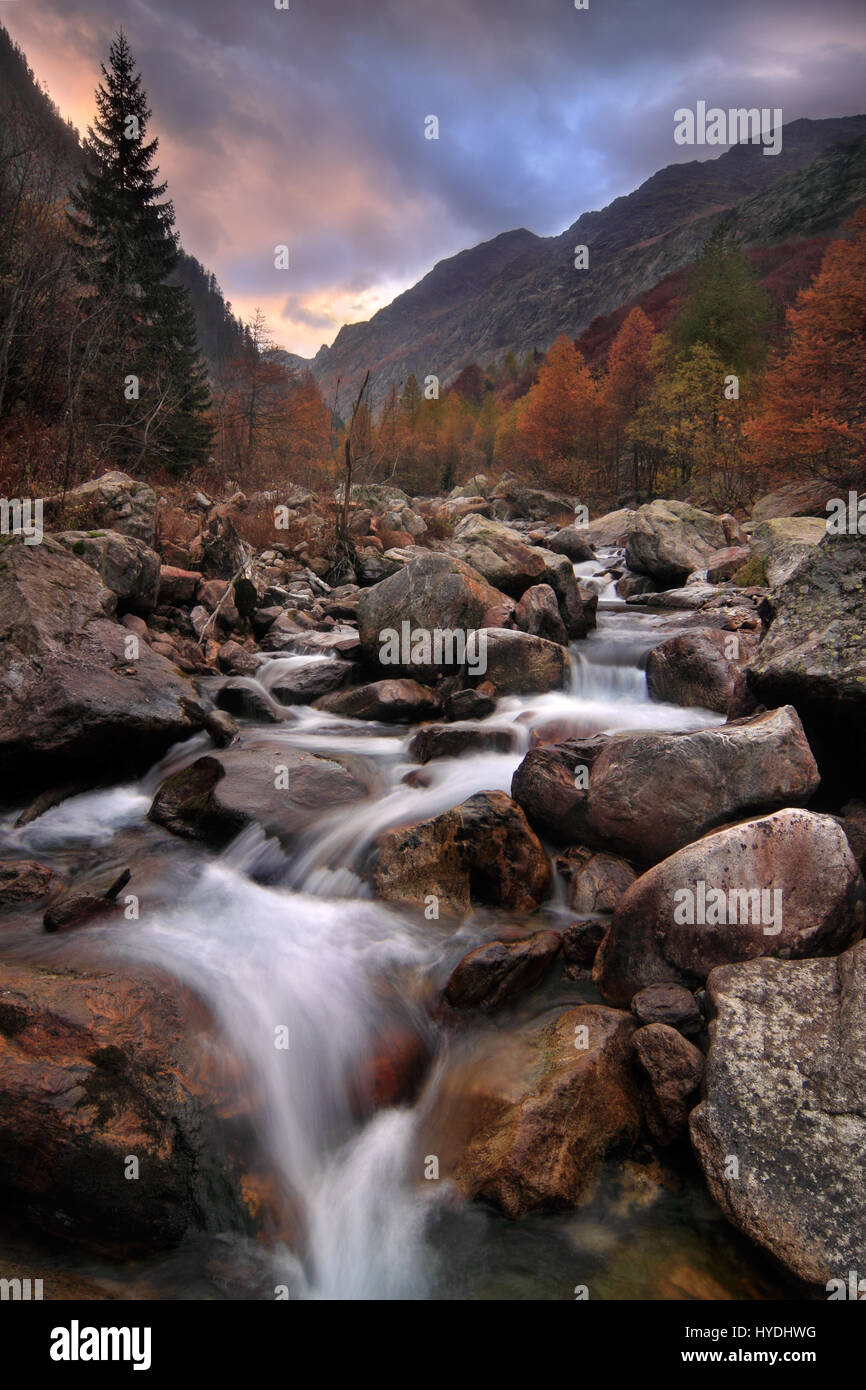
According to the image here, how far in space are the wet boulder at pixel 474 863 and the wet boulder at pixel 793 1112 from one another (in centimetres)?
195

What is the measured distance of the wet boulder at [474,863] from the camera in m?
5.50

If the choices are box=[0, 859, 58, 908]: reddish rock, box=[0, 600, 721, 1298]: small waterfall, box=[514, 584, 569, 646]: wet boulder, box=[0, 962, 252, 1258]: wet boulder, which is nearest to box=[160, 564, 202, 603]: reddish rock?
box=[0, 600, 721, 1298]: small waterfall

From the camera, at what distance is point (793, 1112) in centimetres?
309

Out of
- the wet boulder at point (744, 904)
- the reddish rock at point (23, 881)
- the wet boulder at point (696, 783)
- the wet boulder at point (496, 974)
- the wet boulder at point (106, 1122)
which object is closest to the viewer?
the wet boulder at point (106, 1122)

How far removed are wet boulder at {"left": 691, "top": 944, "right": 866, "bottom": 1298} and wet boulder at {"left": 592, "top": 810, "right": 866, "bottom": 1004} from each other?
0.98 feet

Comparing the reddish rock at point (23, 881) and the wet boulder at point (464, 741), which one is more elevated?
the wet boulder at point (464, 741)

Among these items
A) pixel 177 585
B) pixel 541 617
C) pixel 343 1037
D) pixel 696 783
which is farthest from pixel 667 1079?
pixel 177 585

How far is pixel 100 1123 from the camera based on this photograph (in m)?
3.15

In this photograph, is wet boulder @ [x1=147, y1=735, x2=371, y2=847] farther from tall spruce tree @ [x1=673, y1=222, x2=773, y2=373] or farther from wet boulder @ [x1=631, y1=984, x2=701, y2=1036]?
tall spruce tree @ [x1=673, y1=222, x2=773, y2=373]

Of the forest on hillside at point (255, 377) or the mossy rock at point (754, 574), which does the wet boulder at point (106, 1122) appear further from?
the mossy rock at point (754, 574)

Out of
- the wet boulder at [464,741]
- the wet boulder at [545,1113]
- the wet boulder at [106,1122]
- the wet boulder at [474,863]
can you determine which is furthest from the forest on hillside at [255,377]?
the wet boulder at [545,1113]
